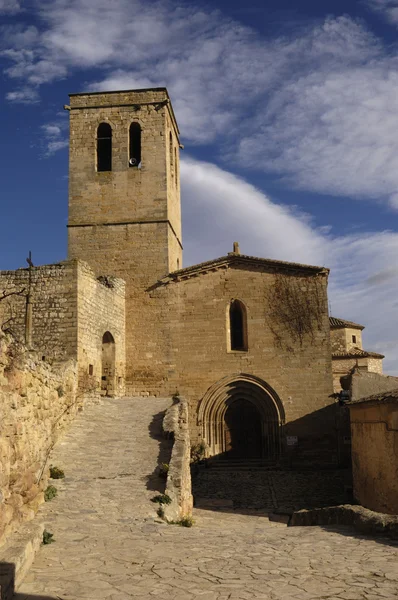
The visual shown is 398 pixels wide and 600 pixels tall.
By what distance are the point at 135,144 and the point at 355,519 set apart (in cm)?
1777

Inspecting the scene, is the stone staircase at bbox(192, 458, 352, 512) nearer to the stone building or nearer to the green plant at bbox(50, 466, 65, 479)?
the green plant at bbox(50, 466, 65, 479)

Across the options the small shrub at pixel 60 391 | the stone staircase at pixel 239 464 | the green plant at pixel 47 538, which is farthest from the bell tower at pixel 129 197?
the green plant at pixel 47 538

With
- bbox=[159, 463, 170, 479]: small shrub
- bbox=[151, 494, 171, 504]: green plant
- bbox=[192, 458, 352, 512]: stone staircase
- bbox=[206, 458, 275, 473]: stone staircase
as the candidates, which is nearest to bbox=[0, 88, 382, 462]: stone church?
bbox=[206, 458, 275, 473]: stone staircase

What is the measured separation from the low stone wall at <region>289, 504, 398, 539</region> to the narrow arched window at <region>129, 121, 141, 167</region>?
1562 cm

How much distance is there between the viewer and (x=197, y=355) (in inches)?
786

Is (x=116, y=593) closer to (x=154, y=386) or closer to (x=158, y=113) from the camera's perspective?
(x=154, y=386)

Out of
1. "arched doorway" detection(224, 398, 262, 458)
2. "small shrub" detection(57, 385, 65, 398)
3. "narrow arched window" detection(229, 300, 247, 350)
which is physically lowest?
"arched doorway" detection(224, 398, 262, 458)

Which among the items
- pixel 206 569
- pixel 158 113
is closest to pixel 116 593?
pixel 206 569

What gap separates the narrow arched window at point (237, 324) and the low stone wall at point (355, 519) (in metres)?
10.1

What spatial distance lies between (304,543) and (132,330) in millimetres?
13584

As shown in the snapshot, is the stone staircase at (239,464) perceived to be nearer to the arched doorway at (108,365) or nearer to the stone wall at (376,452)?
the arched doorway at (108,365)

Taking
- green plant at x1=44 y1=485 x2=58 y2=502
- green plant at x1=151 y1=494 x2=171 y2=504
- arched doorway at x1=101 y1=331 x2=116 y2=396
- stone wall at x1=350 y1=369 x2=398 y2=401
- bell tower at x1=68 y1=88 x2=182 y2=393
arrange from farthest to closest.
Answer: bell tower at x1=68 y1=88 x2=182 y2=393, arched doorway at x1=101 y1=331 x2=116 y2=396, stone wall at x1=350 y1=369 x2=398 y2=401, green plant at x1=151 y1=494 x2=171 y2=504, green plant at x1=44 y1=485 x2=58 y2=502

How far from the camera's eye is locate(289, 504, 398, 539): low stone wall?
7.54 m

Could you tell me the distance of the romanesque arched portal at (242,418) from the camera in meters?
19.4
